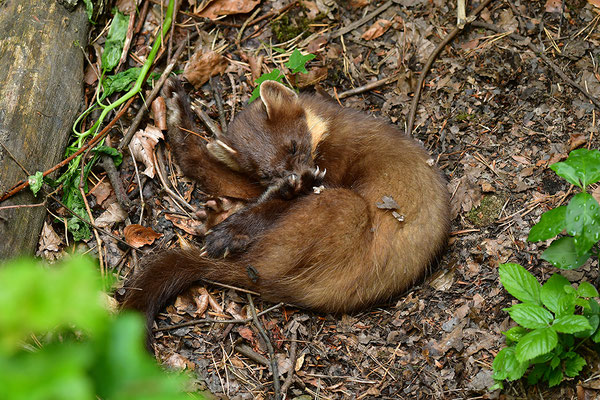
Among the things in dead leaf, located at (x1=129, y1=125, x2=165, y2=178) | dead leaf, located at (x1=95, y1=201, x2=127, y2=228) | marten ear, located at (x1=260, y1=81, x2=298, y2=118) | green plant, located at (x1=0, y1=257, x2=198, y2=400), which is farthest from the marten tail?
green plant, located at (x1=0, y1=257, x2=198, y2=400)

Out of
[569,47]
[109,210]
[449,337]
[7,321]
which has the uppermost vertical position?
[7,321]

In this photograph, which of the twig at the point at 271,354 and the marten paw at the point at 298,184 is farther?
the marten paw at the point at 298,184

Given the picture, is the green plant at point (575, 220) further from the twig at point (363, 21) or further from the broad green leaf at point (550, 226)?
the twig at point (363, 21)

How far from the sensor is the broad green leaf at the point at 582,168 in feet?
12.6

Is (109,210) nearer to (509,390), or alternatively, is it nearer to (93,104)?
(93,104)

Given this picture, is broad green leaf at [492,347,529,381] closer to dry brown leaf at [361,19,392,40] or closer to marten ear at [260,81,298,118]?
marten ear at [260,81,298,118]

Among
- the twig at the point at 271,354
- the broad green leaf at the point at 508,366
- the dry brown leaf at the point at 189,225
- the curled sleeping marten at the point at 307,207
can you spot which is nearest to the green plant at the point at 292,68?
the curled sleeping marten at the point at 307,207

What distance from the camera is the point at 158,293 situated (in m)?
4.84

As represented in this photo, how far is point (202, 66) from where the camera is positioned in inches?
253

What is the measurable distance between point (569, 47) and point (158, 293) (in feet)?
16.0

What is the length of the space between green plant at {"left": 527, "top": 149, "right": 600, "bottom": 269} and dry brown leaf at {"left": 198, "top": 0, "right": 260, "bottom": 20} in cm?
423

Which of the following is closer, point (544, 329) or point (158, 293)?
point (544, 329)

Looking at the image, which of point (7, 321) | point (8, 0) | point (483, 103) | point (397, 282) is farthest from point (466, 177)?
point (7, 321)

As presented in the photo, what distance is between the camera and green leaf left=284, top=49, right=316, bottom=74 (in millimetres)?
6113
